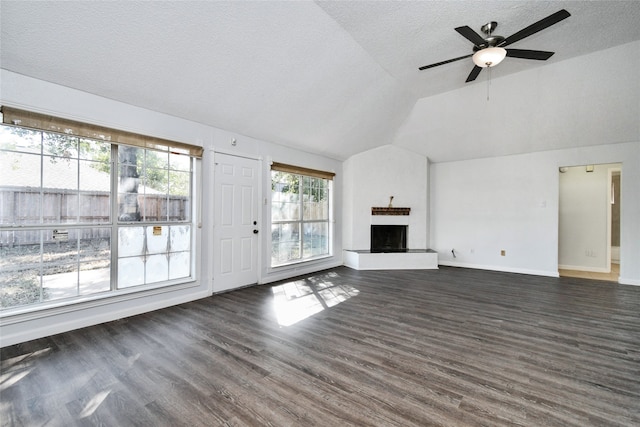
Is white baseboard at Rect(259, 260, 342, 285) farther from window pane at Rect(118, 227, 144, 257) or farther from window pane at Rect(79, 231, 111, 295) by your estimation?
window pane at Rect(79, 231, 111, 295)

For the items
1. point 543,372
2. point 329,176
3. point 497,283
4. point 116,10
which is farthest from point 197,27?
point 497,283

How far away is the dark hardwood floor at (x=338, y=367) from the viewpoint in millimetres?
1681

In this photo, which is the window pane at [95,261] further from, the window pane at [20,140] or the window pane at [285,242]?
the window pane at [285,242]

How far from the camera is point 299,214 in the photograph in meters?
5.54

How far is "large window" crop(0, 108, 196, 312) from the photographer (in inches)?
104

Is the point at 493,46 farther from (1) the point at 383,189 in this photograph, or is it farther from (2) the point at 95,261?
(2) the point at 95,261

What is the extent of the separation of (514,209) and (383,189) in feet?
9.05

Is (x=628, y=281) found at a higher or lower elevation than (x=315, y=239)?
lower

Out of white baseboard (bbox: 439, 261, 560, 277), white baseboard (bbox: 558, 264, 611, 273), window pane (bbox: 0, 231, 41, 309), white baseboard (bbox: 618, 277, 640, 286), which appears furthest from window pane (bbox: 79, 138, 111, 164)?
white baseboard (bbox: 558, 264, 611, 273)

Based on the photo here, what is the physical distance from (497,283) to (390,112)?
3632 millimetres

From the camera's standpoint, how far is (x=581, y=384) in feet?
6.49

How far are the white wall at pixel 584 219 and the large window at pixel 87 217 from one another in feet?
25.3

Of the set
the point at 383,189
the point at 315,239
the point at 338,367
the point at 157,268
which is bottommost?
the point at 338,367

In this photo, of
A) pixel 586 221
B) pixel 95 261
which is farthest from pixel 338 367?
pixel 586 221
